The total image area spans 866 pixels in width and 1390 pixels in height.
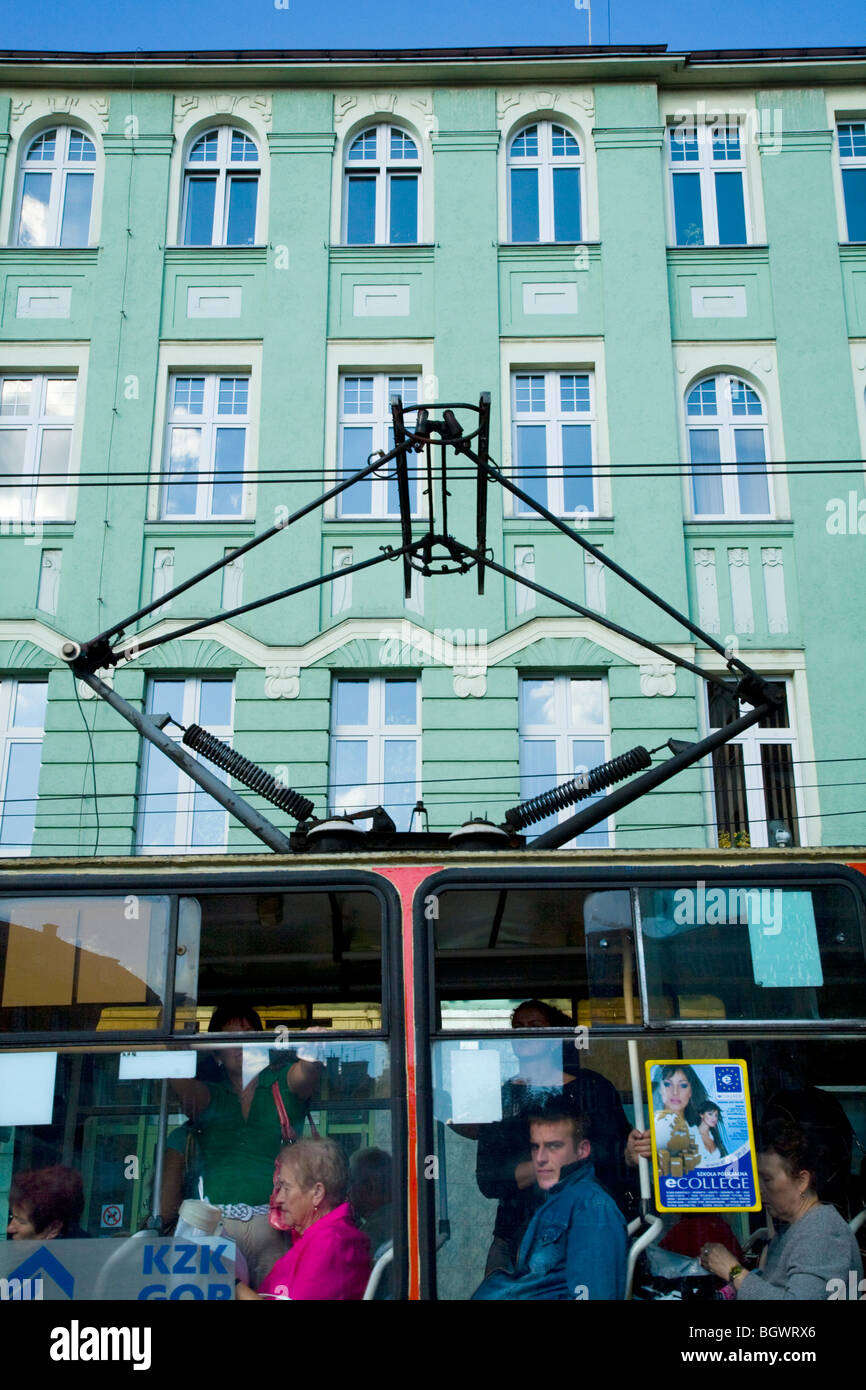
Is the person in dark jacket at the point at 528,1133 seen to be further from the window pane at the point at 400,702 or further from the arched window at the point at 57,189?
the arched window at the point at 57,189

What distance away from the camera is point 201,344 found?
14.7m

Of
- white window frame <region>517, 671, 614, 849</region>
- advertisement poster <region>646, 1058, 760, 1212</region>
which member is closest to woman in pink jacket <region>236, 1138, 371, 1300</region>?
advertisement poster <region>646, 1058, 760, 1212</region>

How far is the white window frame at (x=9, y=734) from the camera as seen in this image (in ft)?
42.5

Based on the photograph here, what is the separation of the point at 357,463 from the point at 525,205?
3.77 meters

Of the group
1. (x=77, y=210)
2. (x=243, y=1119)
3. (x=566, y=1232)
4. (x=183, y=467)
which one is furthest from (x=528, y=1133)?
(x=77, y=210)

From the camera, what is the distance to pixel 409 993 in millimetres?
5109

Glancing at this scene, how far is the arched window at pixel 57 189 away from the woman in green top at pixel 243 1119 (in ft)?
41.1

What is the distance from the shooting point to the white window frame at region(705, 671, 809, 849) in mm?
12773

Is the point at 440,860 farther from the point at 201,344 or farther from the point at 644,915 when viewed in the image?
the point at 201,344

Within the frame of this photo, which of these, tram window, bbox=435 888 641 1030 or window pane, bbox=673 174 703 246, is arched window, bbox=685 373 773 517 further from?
tram window, bbox=435 888 641 1030

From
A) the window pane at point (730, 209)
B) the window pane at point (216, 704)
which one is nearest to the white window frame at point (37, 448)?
the window pane at point (216, 704)

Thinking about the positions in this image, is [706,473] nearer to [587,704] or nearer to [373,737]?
[587,704]

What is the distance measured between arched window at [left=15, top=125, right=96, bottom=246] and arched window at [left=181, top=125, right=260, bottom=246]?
1.17 m
